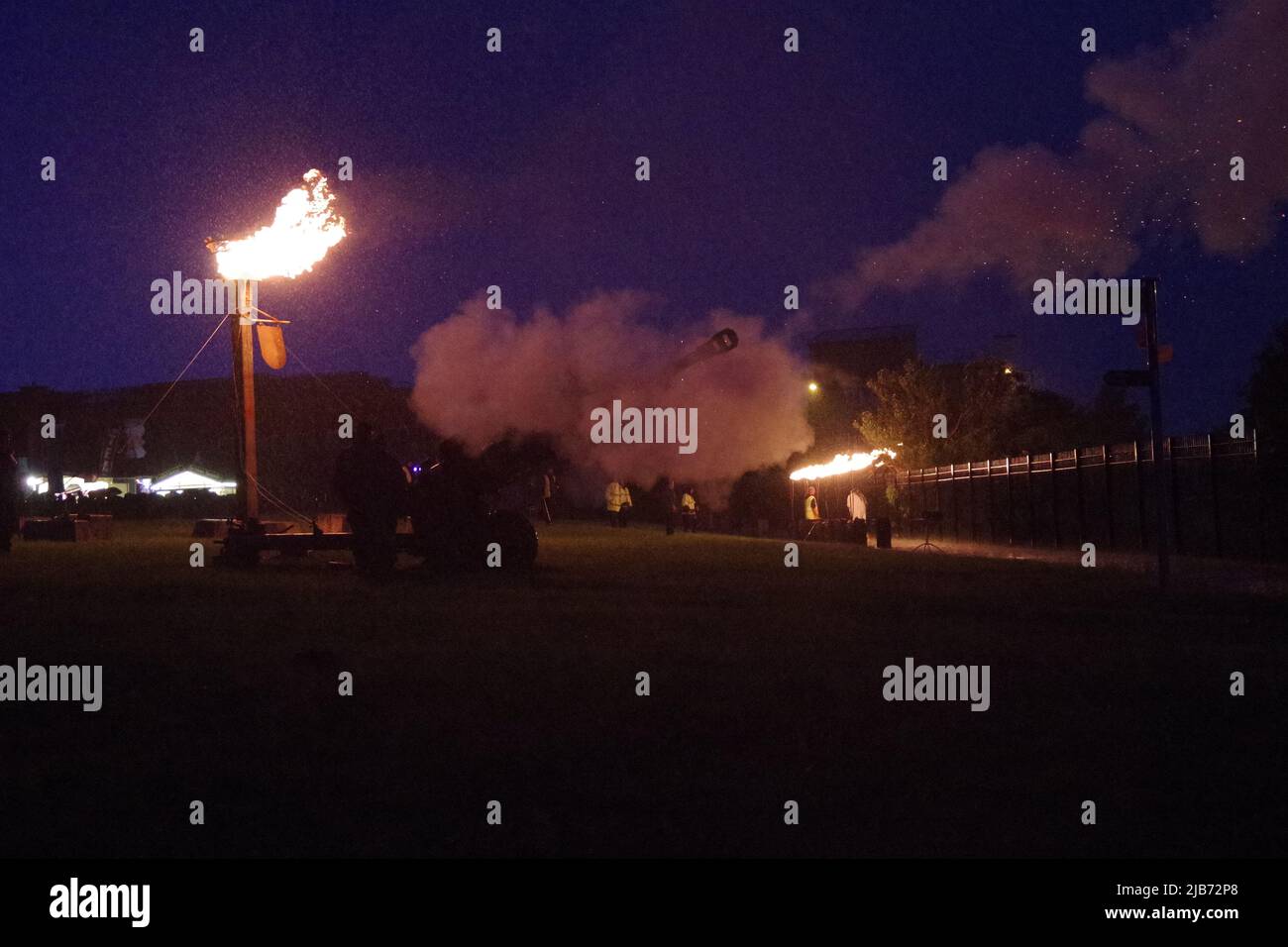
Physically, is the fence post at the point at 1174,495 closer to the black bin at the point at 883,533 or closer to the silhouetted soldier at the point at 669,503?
the black bin at the point at 883,533

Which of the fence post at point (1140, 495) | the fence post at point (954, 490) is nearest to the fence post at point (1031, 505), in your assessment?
the fence post at point (1140, 495)

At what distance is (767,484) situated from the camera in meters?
54.2

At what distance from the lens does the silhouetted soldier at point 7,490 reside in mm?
21844

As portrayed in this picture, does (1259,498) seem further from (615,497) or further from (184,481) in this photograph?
(184,481)

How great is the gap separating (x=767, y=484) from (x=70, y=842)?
161ft

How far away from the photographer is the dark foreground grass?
5.77m

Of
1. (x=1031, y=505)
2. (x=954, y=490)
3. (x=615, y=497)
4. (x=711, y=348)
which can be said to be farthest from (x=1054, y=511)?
(x=615, y=497)

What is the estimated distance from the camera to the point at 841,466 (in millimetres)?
49469

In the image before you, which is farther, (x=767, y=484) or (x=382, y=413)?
(x=382, y=413)

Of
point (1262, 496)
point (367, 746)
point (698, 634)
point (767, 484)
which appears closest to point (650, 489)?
point (767, 484)

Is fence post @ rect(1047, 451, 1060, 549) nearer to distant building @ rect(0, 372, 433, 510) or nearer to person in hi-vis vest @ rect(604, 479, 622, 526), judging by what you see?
person in hi-vis vest @ rect(604, 479, 622, 526)

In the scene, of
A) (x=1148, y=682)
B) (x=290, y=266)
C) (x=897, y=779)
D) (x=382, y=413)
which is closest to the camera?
(x=897, y=779)

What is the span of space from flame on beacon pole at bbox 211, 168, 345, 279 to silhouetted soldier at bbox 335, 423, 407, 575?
727cm

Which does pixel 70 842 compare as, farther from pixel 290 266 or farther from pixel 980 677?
pixel 290 266
